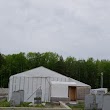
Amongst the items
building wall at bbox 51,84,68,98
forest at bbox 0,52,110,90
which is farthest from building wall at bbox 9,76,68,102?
forest at bbox 0,52,110,90

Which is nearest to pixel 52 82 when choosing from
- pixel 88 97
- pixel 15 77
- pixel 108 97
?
pixel 15 77

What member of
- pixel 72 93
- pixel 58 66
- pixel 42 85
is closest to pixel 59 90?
pixel 42 85

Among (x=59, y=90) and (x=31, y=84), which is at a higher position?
(x=31, y=84)

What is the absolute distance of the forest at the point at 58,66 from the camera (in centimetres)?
10556

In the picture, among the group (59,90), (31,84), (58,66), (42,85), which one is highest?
(58,66)

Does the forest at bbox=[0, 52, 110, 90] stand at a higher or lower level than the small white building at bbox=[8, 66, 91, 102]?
higher

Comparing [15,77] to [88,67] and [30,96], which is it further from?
[88,67]

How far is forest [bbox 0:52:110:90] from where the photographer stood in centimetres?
10556

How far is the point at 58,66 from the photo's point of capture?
104750 millimetres

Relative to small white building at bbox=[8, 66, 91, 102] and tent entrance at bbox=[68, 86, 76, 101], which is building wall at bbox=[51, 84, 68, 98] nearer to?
small white building at bbox=[8, 66, 91, 102]

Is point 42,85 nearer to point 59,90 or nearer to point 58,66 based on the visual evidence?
point 59,90

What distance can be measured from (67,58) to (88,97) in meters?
104

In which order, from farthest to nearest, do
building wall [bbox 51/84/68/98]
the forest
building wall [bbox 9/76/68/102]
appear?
1. the forest
2. building wall [bbox 9/76/68/102]
3. building wall [bbox 51/84/68/98]

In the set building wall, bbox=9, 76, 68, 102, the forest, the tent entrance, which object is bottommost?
the tent entrance
